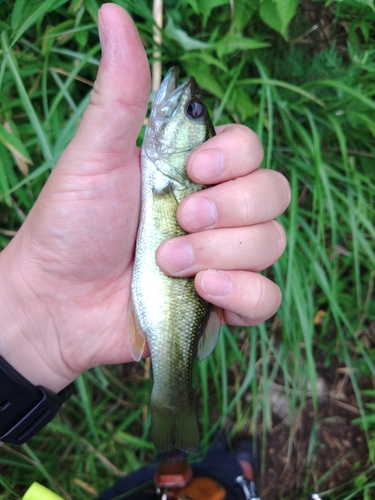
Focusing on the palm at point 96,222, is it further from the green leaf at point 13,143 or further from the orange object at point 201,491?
the orange object at point 201,491

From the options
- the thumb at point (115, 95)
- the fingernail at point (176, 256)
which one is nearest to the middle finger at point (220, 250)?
the fingernail at point (176, 256)

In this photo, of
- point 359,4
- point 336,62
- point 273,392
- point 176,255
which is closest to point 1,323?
point 176,255

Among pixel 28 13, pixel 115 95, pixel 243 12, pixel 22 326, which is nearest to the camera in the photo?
pixel 115 95

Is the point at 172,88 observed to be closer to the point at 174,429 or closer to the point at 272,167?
the point at 272,167

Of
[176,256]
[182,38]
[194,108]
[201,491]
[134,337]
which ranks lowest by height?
[201,491]

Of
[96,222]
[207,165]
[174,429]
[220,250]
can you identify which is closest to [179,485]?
[174,429]
